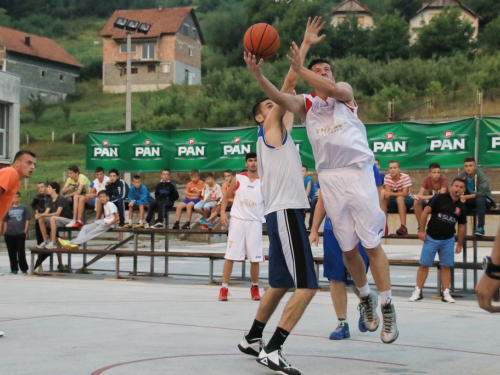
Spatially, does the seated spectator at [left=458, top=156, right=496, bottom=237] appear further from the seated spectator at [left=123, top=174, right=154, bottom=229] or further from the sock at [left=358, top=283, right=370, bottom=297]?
the seated spectator at [left=123, top=174, right=154, bottom=229]

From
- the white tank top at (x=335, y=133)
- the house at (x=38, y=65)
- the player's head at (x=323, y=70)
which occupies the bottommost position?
the white tank top at (x=335, y=133)

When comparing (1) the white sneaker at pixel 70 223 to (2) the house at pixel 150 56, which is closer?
(1) the white sneaker at pixel 70 223

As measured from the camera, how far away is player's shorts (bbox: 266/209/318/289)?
620cm

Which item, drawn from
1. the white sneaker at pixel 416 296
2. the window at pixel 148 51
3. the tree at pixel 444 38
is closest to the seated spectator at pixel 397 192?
the white sneaker at pixel 416 296

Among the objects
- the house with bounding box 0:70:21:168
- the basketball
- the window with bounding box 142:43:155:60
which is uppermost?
the window with bounding box 142:43:155:60

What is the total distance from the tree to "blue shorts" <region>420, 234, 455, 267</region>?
6801cm

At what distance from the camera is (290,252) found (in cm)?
627

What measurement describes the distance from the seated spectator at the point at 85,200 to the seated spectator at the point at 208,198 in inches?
83.5

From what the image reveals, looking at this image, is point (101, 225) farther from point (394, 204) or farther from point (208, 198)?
point (394, 204)

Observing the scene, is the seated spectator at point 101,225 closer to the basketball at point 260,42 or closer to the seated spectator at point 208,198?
the seated spectator at point 208,198

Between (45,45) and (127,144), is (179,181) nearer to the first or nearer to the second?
(127,144)

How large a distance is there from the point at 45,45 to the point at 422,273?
91.0m

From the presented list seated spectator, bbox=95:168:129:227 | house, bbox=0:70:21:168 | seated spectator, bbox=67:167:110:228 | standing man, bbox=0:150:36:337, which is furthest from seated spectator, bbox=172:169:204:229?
house, bbox=0:70:21:168

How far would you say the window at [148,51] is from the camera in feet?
322
